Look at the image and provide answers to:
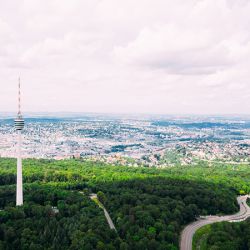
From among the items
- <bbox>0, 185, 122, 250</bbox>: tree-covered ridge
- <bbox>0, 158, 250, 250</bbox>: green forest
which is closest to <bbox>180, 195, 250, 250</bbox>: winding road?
<bbox>0, 158, 250, 250</bbox>: green forest

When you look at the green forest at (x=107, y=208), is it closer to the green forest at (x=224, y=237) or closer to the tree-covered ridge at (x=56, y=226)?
the tree-covered ridge at (x=56, y=226)

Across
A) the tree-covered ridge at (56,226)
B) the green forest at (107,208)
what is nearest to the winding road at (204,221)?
the green forest at (107,208)

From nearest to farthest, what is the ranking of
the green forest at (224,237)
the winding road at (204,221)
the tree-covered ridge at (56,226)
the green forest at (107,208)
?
the tree-covered ridge at (56,226), the green forest at (224,237), the green forest at (107,208), the winding road at (204,221)

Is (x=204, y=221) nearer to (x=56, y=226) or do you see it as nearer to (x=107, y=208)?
(x=107, y=208)

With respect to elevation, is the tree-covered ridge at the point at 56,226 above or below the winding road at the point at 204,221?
above

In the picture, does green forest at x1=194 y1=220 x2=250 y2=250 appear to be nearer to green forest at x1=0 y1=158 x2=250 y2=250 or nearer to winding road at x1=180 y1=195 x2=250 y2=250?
green forest at x1=0 y1=158 x2=250 y2=250

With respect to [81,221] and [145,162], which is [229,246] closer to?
[81,221]
